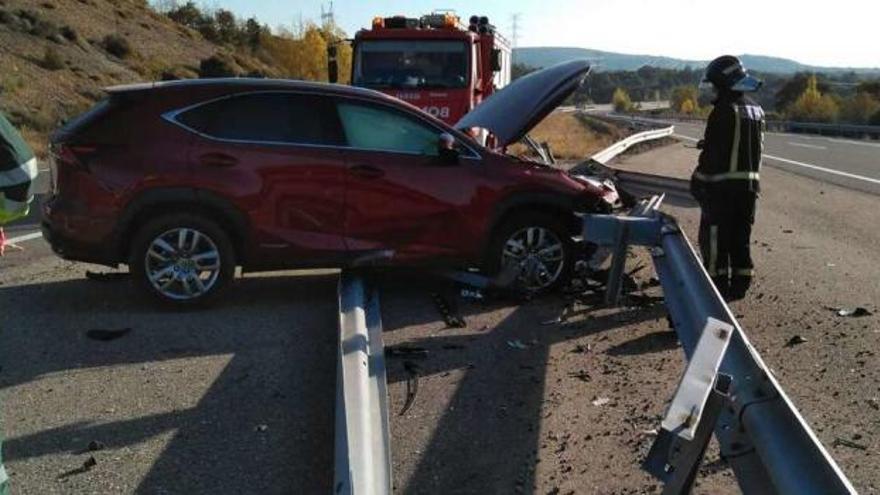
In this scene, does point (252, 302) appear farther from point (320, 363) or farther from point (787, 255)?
point (787, 255)

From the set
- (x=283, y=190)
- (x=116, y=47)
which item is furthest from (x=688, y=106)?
(x=283, y=190)

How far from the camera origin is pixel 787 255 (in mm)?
9367

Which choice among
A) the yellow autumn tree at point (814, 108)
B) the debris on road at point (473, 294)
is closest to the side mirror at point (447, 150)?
the debris on road at point (473, 294)

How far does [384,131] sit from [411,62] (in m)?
6.74

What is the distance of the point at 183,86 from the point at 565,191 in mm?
3206

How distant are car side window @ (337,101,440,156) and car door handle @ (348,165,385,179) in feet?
0.61

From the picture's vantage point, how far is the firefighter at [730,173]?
6926mm

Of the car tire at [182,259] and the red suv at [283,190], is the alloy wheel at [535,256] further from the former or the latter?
the car tire at [182,259]

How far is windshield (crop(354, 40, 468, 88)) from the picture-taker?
13.4m

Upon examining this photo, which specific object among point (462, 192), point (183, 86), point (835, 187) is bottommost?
point (835, 187)

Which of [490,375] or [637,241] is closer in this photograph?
[490,375]

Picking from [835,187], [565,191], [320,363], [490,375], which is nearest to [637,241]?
[565,191]

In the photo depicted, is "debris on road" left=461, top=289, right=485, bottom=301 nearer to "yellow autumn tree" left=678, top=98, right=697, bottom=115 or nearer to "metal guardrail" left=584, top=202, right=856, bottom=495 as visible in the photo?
"metal guardrail" left=584, top=202, right=856, bottom=495

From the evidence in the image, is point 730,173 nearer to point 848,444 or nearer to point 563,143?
point 848,444
